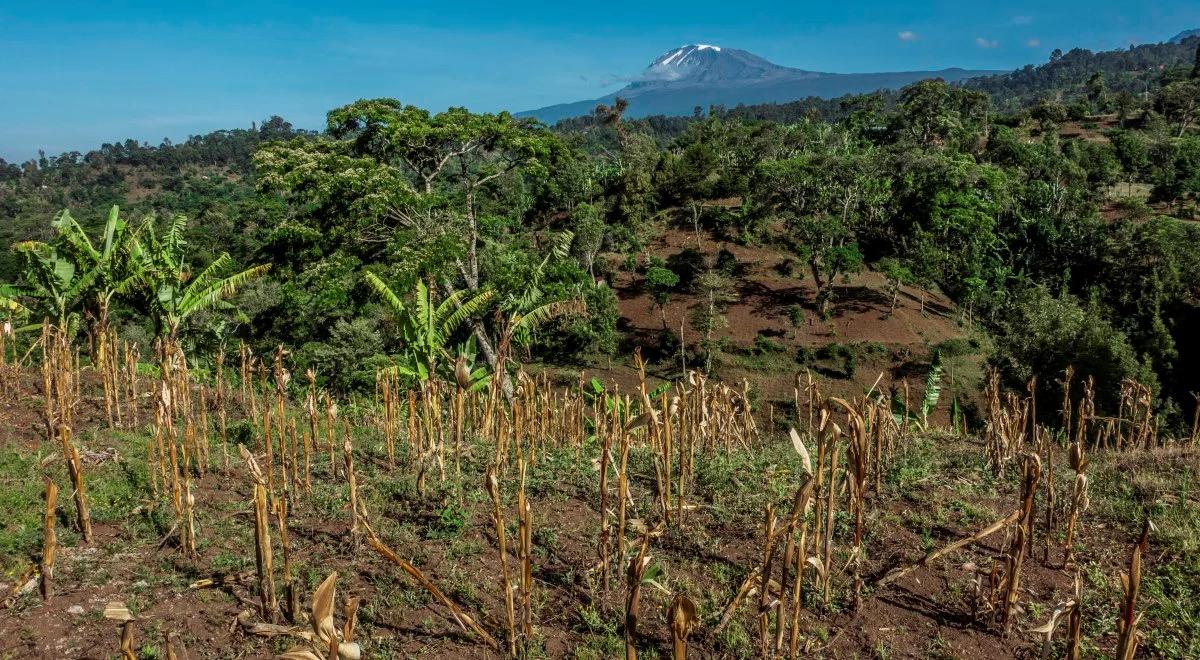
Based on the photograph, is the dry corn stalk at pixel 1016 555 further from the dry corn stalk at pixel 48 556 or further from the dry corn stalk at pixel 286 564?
the dry corn stalk at pixel 48 556

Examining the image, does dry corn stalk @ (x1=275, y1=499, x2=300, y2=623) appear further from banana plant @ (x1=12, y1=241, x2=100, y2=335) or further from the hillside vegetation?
banana plant @ (x1=12, y1=241, x2=100, y2=335)

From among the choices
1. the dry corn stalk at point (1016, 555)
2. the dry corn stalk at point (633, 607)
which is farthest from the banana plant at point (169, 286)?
the dry corn stalk at point (1016, 555)

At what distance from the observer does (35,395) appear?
8.53 meters

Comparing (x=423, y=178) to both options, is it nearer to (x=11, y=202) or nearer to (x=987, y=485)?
(x=987, y=485)

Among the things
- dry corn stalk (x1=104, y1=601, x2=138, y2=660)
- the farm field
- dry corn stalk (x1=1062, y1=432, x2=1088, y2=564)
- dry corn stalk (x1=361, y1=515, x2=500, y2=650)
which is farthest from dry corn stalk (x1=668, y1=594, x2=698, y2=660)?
dry corn stalk (x1=1062, y1=432, x2=1088, y2=564)

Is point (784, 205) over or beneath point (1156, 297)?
over

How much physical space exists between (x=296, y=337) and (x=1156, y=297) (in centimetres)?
2473

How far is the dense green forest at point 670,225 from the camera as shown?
503 inches

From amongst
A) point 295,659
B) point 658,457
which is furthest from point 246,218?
point 295,659

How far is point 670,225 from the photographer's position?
38.8 metres

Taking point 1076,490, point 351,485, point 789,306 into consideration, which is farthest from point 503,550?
point 789,306

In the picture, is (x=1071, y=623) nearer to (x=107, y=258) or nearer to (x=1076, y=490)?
(x=1076, y=490)

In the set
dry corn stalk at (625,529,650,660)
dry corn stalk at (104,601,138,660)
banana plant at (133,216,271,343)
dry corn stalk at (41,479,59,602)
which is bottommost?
dry corn stalk at (41,479,59,602)

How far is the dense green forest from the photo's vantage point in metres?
12.8
